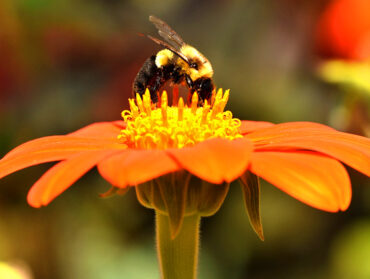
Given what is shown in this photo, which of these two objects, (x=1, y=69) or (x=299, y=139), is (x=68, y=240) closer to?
Result: (x=1, y=69)

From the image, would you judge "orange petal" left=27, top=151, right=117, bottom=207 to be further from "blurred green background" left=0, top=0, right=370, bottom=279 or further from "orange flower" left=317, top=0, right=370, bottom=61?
"orange flower" left=317, top=0, right=370, bottom=61

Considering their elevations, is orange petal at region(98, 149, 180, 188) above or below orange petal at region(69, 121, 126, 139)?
above

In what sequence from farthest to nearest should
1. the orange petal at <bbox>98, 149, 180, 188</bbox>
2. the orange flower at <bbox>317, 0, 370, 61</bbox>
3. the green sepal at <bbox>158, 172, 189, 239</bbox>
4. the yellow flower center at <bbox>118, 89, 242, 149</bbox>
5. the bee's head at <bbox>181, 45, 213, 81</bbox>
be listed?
the orange flower at <bbox>317, 0, 370, 61</bbox>, the bee's head at <bbox>181, 45, 213, 81</bbox>, the yellow flower center at <bbox>118, 89, 242, 149</bbox>, the green sepal at <bbox>158, 172, 189, 239</bbox>, the orange petal at <bbox>98, 149, 180, 188</bbox>

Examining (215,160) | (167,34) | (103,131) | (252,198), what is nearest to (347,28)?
(167,34)

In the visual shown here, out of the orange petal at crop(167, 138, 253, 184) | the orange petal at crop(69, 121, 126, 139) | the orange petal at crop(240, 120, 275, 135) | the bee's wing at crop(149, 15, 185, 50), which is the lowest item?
the orange petal at crop(69, 121, 126, 139)

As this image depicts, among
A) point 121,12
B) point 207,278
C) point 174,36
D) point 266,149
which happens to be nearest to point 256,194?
point 266,149


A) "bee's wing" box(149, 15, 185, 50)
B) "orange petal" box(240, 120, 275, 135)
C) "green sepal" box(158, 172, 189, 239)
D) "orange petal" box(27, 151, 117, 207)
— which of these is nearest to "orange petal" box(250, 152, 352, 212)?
"green sepal" box(158, 172, 189, 239)

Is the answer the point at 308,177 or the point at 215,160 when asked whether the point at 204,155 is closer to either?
the point at 215,160
